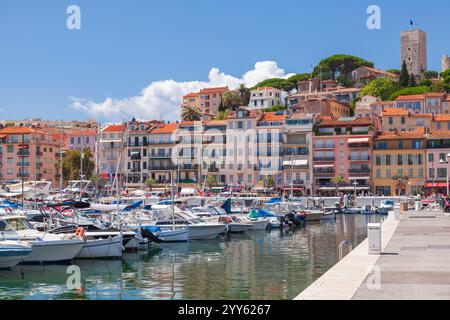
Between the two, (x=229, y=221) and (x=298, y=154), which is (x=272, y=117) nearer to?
(x=298, y=154)

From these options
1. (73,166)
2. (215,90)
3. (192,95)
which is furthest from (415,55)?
(73,166)

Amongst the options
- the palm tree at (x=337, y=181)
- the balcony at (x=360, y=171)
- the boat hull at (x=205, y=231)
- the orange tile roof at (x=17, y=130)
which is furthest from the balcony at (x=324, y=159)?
the boat hull at (x=205, y=231)

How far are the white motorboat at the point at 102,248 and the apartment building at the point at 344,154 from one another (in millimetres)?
68421

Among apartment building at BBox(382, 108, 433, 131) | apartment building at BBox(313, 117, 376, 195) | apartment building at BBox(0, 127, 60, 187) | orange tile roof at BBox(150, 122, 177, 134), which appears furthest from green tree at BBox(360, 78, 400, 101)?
apartment building at BBox(0, 127, 60, 187)

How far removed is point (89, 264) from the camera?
3197 centimetres

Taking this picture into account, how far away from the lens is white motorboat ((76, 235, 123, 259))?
3322cm

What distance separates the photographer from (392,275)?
18.9 meters

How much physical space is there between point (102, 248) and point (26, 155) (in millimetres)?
87177

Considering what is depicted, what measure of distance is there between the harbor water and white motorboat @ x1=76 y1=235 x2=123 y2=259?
0.48m

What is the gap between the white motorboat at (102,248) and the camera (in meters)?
33.2

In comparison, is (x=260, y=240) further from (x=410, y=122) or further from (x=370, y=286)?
(x=410, y=122)

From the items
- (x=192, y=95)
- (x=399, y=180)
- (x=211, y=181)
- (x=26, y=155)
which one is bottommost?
(x=399, y=180)

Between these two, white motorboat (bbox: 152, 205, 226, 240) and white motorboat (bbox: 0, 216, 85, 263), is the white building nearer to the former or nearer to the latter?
white motorboat (bbox: 152, 205, 226, 240)
